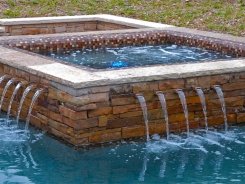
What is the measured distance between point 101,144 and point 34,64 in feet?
4.28

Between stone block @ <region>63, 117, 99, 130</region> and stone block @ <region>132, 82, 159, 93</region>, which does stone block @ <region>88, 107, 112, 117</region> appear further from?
Result: stone block @ <region>132, 82, 159, 93</region>

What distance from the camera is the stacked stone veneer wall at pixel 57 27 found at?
→ 11.8 meters

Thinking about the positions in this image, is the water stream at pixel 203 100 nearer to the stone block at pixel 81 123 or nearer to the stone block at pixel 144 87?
the stone block at pixel 144 87

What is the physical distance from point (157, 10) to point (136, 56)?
544 centimetres

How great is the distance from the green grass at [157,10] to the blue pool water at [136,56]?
2753 millimetres

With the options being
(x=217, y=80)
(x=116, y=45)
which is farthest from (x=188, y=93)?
(x=116, y=45)

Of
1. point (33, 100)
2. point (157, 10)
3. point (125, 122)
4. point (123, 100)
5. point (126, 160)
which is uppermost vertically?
point (157, 10)

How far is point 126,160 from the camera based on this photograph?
6.25 metres

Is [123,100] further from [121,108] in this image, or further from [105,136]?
[105,136]

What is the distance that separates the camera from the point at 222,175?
591 cm

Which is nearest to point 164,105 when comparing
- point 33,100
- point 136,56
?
point 33,100

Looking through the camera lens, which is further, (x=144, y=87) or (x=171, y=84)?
(x=171, y=84)

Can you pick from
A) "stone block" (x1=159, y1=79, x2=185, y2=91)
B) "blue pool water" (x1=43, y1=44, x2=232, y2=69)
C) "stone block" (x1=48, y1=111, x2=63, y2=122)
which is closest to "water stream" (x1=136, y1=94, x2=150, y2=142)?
"stone block" (x1=159, y1=79, x2=185, y2=91)

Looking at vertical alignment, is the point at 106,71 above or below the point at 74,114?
above
